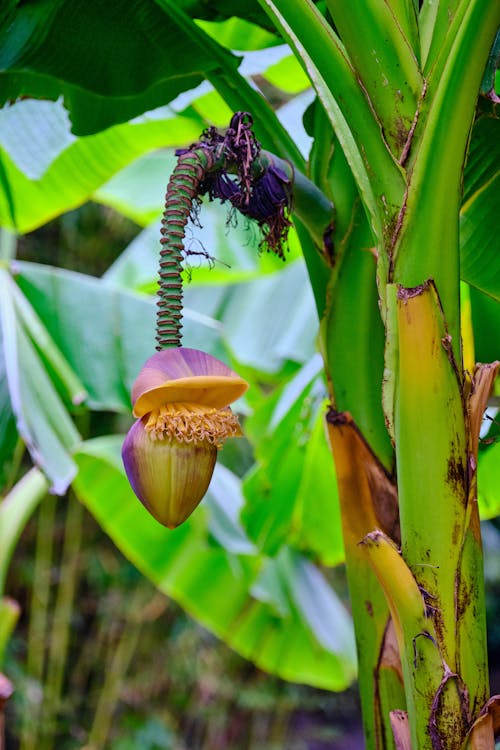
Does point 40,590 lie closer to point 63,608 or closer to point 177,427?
point 63,608

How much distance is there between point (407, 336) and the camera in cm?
52

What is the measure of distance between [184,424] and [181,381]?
1.2 inches

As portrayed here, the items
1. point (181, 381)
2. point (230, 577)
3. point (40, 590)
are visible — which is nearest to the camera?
point (181, 381)

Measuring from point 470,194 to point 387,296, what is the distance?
0.25 meters

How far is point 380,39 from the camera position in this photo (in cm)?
55

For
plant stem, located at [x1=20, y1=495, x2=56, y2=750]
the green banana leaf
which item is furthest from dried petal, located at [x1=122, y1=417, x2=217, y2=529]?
plant stem, located at [x1=20, y1=495, x2=56, y2=750]

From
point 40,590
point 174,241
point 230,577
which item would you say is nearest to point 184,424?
point 174,241

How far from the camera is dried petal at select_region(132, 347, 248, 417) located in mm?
495

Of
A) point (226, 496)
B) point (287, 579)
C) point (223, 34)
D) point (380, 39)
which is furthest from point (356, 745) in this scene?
point (380, 39)

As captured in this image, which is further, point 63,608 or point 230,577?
point 63,608

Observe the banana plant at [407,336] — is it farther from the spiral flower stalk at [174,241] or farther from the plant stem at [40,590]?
the plant stem at [40,590]

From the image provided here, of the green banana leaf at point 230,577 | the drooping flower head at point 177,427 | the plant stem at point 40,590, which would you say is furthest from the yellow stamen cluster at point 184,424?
the plant stem at point 40,590

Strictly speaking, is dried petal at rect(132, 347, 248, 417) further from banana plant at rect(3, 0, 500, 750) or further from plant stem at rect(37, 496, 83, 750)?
plant stem at rect(37, 496, 83, 750)

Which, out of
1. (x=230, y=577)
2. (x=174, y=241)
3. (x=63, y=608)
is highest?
(x=174, y=241)
